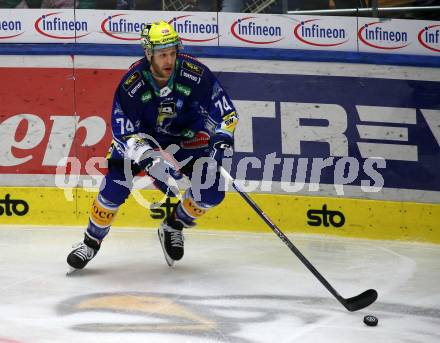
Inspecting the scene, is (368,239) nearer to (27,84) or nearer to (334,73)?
(334,73)

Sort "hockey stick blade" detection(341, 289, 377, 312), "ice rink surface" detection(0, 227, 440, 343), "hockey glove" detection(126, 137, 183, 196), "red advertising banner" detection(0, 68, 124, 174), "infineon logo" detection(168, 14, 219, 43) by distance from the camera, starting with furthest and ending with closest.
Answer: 1. "red advertising banner" detection(0, 68, 124, 174)
2. "infineon logo" detection(168, 14, 219, 43)
3. "hockey glove" detection(126, 137, 183, 196)
4. "hockey stick blade" detection(341, 289, 377, 312)
5. "ice rink surface" detection(0, 227, 440, 343)

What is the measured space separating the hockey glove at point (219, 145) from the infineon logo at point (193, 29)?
1.56 metres

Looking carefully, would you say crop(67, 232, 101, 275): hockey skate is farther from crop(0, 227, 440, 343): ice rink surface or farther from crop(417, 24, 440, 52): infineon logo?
crop(417, 24, 440, 52): infineon logo

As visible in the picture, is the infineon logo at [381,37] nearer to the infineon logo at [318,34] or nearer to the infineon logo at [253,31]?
the infineon logo at [318,34]

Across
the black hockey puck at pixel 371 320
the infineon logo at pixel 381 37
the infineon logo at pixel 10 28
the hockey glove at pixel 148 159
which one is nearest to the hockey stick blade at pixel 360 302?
the black hockey puck at pixel 371 320

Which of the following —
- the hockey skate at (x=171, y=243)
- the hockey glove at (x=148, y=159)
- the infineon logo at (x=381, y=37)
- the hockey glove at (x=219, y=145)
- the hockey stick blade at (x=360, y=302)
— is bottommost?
the hockey skate at (x=171, y=243)

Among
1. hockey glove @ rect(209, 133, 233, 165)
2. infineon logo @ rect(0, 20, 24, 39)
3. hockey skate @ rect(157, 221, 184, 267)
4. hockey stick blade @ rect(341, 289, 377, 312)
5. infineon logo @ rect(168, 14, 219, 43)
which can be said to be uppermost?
infineon logo @ rect(168, 14, 219, 43)

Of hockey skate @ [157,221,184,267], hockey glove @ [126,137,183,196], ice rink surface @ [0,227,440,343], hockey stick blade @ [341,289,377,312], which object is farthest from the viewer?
hockey skate @ [157,221,184,267]

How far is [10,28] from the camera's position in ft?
20.9

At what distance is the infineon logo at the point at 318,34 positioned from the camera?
620 cm

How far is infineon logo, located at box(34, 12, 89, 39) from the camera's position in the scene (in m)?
6.35

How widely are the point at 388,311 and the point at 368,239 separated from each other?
171 centimetres

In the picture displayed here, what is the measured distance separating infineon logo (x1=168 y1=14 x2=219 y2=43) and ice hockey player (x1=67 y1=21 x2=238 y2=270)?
1253 mm

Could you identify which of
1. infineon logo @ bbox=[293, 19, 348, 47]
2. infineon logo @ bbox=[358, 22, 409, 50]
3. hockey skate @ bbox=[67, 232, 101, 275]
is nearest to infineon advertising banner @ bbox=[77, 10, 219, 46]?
infineon logo @ bbox=[293, 19, 348, 47]
